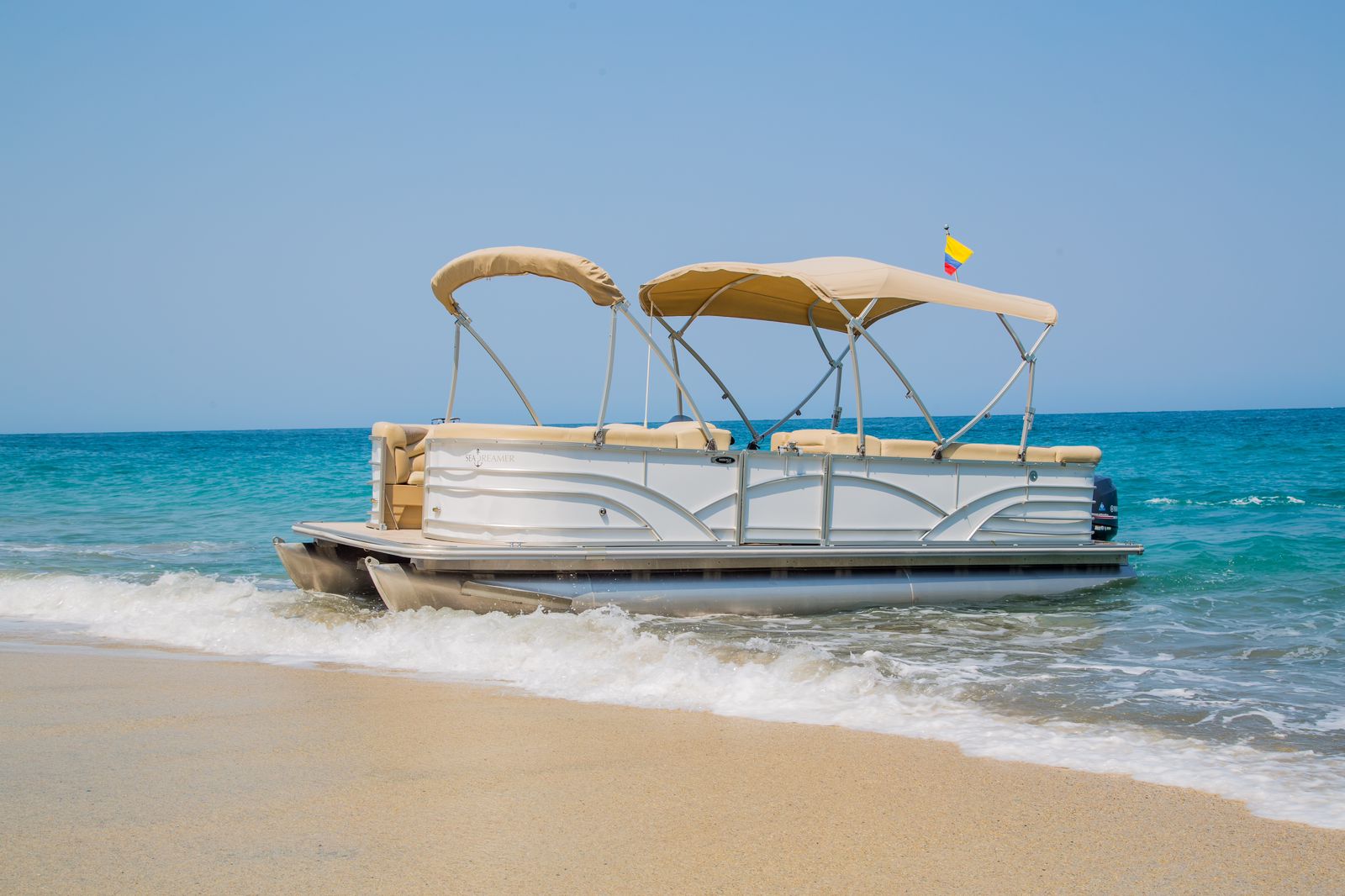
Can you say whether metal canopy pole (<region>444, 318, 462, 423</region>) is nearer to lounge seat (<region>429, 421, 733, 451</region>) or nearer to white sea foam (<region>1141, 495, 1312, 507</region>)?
lounge seat (<region>429, 421, 733, 451</region>)

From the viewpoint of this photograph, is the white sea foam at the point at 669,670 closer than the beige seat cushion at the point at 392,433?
Yes

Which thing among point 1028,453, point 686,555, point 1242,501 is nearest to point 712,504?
point 686,555

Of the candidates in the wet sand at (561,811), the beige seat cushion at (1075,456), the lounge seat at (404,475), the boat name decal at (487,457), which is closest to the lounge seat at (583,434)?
the boat name decal at (487,457)

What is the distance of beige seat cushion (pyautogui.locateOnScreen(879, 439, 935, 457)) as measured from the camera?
9.55 metres

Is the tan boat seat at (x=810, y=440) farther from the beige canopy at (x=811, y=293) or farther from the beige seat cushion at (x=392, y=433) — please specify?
the beige seat cushion at (x=392, y=433)

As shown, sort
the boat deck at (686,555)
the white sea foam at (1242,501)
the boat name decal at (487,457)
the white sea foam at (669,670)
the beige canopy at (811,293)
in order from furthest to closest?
the white sea foam at (1242,501)
the beige canopy at (811,293)
the boat name decal at (487,457)
the boat deck at (686,555)
the white sea foam at (669,670)

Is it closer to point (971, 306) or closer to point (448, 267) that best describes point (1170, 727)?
point (971, 306)

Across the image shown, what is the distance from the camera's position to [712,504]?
28.7ft

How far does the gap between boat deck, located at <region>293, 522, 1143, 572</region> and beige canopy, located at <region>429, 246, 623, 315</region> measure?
6.32 feet

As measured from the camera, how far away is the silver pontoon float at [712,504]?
8070 mm

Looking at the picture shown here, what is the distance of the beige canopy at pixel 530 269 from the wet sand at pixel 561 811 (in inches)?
138

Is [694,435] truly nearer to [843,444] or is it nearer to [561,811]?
[843,444]

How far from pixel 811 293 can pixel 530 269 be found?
327 cm

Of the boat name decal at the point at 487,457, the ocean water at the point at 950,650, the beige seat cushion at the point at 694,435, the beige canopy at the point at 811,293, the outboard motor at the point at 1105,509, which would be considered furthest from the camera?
the outboard motor at the point at 1105,509
